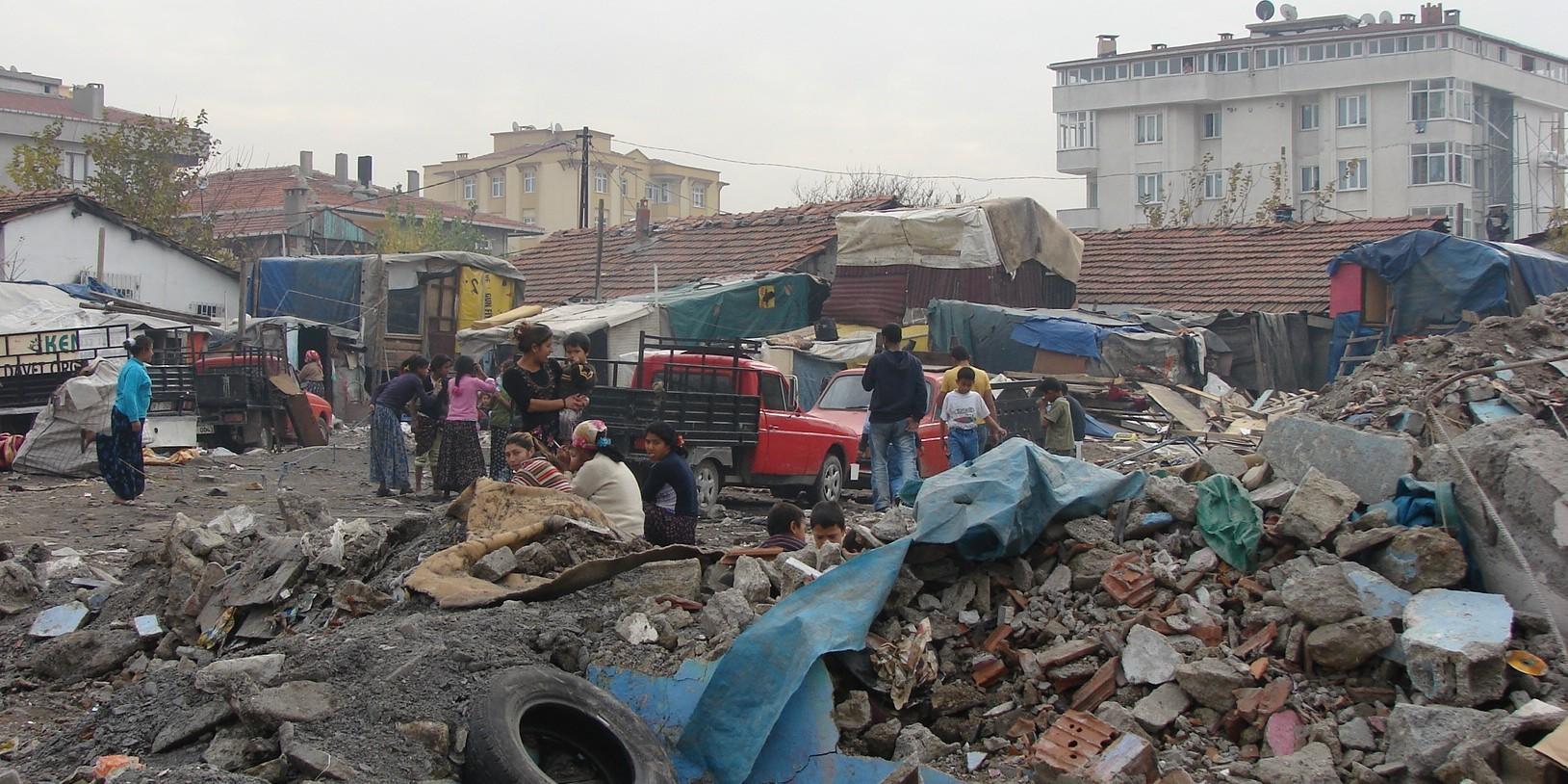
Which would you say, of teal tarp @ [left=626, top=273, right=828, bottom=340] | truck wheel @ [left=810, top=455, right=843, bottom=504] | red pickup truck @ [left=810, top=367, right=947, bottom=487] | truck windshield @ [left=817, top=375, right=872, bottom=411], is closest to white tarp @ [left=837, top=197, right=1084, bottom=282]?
teal tarp @ [left=626, top=273, right=828, bottom=340]

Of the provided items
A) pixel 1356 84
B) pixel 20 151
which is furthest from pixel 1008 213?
pixel 1356 84

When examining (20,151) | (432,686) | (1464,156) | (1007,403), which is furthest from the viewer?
(1464,156)

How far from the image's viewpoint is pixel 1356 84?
6197 cm

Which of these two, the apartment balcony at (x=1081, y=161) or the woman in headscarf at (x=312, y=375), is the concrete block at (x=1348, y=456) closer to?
the woman in headscarf at (x=312, y=375)

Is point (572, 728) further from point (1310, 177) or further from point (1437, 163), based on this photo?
point (1310, 177)

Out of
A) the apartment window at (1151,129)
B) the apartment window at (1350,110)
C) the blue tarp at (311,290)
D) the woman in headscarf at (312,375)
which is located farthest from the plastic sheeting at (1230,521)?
the apartment window at (1151,129)

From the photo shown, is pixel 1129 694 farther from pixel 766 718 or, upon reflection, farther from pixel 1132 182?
pixel 1132 182

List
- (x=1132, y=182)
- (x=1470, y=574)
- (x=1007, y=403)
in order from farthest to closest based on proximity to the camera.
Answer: (x=1132, y=182) < (x=1007, y=403) < (x=1470, y=574)

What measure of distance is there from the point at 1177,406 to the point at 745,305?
8492 mm

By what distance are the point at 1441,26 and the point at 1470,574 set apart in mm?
64499

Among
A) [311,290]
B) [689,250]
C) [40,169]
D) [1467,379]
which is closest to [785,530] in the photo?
[1467,379]

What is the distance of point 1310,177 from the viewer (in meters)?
63.2

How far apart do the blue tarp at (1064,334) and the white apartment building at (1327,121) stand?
3907cm

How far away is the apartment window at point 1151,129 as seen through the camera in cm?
6644
